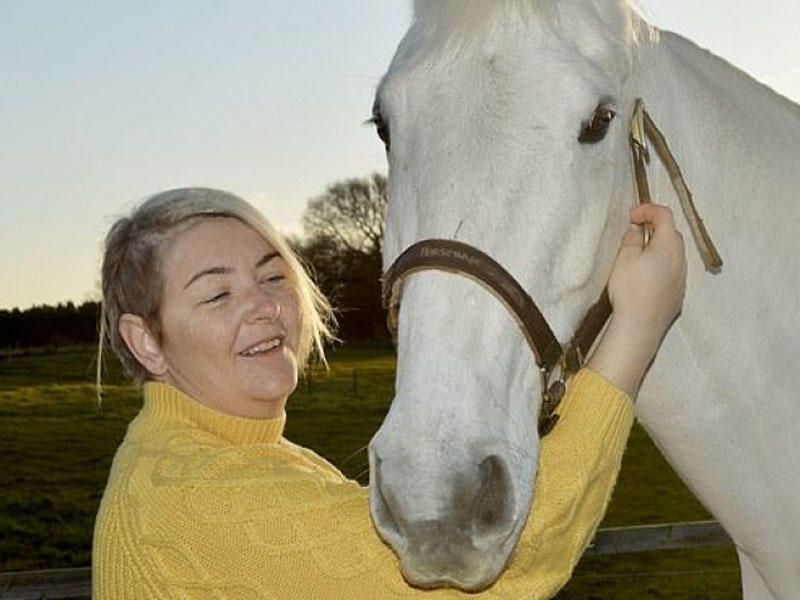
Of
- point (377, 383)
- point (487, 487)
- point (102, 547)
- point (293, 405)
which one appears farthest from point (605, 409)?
point (377, 383)

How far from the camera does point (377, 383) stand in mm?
28156

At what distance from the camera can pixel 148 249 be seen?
6.60 feet

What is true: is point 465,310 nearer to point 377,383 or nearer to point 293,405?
point 293,405

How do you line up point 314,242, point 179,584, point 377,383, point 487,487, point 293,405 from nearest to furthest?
point 487,487
point 179,584
point 314,242
point 293,405
point 377,383

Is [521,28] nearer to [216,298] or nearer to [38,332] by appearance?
[216,298]

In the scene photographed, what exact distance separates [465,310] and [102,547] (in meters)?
0.79

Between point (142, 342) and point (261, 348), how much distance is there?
25 cm

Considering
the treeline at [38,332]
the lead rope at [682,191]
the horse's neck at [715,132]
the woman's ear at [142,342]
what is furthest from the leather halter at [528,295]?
the treeline at [38,332]

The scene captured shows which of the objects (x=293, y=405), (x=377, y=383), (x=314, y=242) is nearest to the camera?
(x=314, y=242)

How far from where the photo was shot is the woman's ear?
2018 millimetres

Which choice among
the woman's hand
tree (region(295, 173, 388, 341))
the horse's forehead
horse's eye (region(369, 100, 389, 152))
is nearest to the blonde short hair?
horse's eye (region(369, 100, 389, 152))

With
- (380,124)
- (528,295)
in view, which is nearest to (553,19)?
(380,124)

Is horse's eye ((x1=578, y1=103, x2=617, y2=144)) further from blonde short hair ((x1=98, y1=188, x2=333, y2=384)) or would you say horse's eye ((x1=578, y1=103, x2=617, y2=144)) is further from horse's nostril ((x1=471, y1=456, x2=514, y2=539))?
blonde short hair ((x1=98, y1=188, x2=333, y2=384))

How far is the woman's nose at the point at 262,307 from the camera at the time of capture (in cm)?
199
